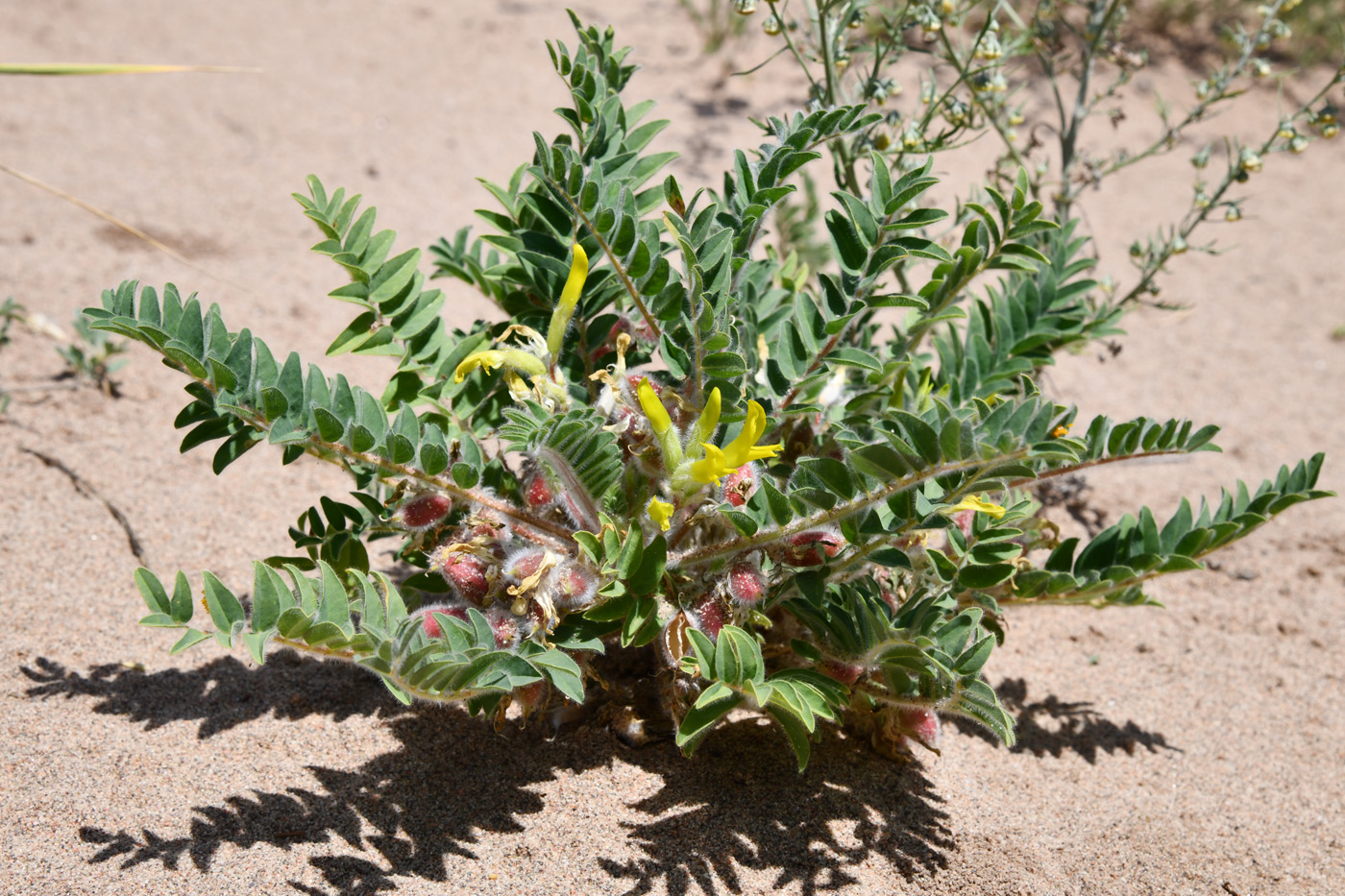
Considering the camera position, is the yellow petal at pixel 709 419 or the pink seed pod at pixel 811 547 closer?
the yellow petal at pixel 709 419

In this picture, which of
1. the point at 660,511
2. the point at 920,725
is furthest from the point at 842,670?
the point at 660,511

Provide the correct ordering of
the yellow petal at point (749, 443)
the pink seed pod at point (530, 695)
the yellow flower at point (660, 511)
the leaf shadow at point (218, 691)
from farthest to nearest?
the leaf shadow at point (218, 691), the pink seed pod at point (530, 695), the yellow flower at point (660, 511), the yellow petal at point (749, 443)

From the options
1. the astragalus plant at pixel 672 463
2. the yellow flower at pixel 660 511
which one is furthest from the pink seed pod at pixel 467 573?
the yellow flower at pixel 660 511

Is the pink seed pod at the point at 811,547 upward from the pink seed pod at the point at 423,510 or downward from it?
upward

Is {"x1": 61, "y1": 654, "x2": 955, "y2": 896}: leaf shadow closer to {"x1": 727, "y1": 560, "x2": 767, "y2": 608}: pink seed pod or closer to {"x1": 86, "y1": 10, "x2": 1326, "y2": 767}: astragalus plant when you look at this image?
{"x1": 86, "y1": 10, "x2": 1326, "y2": 767}: astragalus plant

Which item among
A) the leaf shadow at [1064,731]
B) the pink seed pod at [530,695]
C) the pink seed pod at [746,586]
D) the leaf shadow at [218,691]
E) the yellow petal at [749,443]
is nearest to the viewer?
the yellow petal at [749,443]

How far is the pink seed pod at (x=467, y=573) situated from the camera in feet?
5.70

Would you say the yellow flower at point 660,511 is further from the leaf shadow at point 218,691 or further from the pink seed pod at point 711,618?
the leaf shadow at point 218,691

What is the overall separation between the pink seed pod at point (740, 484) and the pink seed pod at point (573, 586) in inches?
10.5

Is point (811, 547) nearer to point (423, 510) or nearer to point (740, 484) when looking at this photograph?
point (740, 484)

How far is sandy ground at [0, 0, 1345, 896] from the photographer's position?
1.76 meters

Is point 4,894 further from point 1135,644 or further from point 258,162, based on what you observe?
point 258,162

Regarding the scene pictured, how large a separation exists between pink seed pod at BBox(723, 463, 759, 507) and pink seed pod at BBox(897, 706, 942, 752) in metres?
0.50

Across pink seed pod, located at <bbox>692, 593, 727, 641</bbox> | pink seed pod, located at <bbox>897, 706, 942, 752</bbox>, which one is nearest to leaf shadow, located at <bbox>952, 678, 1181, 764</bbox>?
pink seed pod, located at <bbox>897, 706, 942, 752</bbox>
